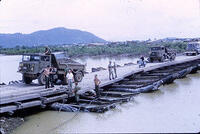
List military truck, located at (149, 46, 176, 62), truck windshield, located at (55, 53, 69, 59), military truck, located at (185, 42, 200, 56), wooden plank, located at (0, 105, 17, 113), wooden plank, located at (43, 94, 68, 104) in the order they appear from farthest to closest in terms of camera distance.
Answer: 1. military truck, located at (185, 42, 200, 56)
2. military truck, located at (149, 46, 176, 62)
3. truck windshield, located at (55, 53, 69, 59)
4. wooden plank, located at (43, 94, 68, 104)
5. wooden plank, located at (0, 105, 17, 113)

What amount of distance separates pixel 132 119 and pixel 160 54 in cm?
1827

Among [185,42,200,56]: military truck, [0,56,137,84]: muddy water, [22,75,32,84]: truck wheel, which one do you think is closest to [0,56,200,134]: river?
[22,75,32,84]: truck wheel

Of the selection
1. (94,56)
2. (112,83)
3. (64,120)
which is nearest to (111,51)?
(94,56)

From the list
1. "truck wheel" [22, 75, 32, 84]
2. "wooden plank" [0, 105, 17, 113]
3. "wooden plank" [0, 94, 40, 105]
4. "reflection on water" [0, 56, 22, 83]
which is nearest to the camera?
"wooden plank" [0, 105, 17, 113]

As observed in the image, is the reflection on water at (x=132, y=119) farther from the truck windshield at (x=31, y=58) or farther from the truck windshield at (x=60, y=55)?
the truck windshield at (x=60, y=55)

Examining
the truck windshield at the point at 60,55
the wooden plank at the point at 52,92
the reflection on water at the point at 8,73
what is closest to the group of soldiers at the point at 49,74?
the wooden plank at the point at 52,92

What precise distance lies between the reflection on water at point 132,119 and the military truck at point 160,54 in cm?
1340

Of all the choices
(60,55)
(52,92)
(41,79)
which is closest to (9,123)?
(52,92)

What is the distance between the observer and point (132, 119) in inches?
533

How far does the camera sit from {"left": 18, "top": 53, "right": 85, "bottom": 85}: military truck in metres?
16.2

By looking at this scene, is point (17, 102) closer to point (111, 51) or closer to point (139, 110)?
point (139, 110)

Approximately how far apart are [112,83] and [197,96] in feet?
18.5

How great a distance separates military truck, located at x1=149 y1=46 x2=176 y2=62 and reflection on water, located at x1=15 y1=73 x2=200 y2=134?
528 inches

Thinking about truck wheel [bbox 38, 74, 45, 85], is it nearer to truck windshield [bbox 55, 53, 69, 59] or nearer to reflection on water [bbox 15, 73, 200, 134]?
truck windshield [bbox 55, 53, 69, 59]
